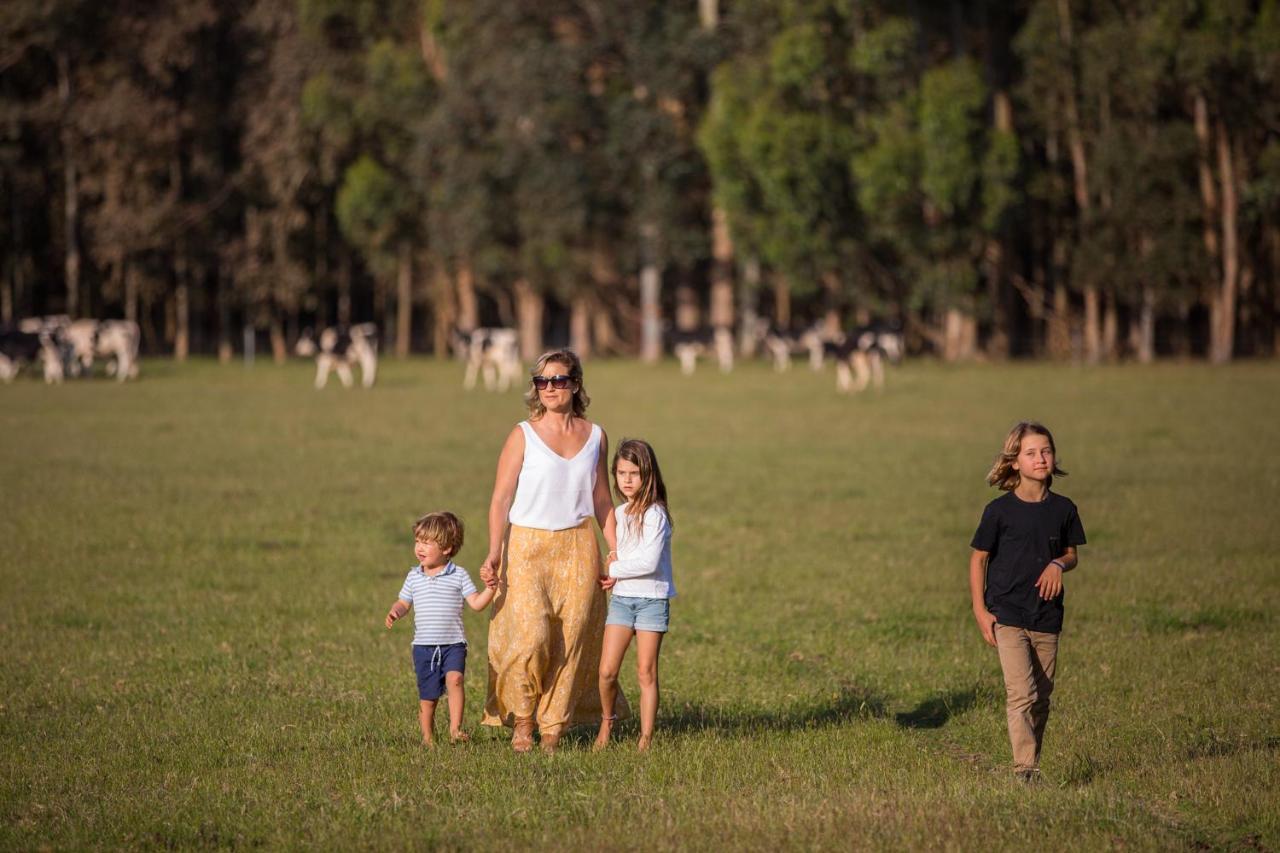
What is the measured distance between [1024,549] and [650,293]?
2144 inches

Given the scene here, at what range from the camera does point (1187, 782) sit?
737 cm

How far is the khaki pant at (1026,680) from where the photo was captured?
7.29 metres

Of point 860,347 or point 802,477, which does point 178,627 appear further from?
point 860,347

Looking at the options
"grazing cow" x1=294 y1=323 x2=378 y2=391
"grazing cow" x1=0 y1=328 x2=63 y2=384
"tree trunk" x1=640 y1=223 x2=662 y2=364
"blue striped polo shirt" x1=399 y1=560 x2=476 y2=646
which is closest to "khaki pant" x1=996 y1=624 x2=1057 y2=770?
"blue striped polo shirt" x1=399 y1=560 x2=476 y2=646

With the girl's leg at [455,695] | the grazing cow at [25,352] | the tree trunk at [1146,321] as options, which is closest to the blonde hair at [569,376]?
the girl's leg at [455,695]

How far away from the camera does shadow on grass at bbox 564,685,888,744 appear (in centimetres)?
855

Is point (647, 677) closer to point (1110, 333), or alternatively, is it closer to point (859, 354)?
point (859, 354)

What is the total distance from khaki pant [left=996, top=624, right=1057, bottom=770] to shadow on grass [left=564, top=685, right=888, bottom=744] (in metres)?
1.57

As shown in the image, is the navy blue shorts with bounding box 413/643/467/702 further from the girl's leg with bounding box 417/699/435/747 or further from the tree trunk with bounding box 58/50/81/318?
the tree trunk with bounding box 58/50/81/318

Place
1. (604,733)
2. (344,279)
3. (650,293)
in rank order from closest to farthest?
(604,733) < (650,293) < (344,279)

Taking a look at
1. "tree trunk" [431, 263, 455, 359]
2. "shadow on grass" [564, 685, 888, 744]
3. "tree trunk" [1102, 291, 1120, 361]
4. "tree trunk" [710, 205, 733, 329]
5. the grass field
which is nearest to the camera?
the grass field

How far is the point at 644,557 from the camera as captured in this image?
25.3 feet

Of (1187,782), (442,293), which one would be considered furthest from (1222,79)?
(1187,782)

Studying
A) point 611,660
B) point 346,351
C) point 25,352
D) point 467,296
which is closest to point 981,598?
point 611,660
